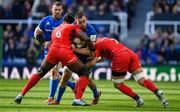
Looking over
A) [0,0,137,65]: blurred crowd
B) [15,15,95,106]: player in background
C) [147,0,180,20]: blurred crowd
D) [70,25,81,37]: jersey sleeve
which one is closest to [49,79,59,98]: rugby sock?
[15,15,95,106]: player in background

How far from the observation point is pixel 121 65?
640 inches

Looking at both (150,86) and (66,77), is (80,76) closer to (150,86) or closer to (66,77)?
(66,77)

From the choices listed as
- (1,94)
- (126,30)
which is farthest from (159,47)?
(1,94)

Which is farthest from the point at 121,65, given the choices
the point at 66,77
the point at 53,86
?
the point at 53,86

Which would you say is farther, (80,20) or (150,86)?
(80,20)

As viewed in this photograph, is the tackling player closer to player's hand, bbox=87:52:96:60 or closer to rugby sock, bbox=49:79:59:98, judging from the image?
player's hand, bbox=87:52:96:60

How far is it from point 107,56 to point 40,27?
2.34 m

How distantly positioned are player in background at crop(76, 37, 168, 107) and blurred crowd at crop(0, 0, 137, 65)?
46.2 feet

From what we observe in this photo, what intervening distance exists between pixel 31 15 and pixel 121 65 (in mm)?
17851

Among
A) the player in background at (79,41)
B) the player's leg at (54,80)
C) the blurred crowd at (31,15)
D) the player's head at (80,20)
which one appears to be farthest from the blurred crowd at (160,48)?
Result: the player's head at (80,20)

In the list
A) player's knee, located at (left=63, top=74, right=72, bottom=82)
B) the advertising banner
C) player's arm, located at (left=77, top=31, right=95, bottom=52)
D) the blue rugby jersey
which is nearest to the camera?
player's arm, located at (left=77, top=31, right=95, bottom=52)

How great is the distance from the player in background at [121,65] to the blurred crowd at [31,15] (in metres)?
14.1

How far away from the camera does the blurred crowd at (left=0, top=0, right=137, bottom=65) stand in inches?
1238

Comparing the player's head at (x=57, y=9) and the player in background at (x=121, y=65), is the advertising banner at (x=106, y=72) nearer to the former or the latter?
the player's head at (x=57, y=9)
